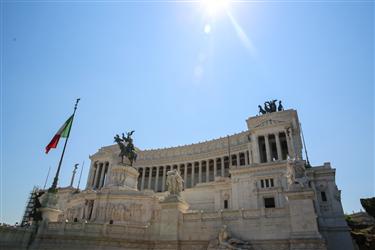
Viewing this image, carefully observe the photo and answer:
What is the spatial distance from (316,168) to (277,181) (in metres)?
5.85

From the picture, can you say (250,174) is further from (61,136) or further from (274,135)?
(61,136)

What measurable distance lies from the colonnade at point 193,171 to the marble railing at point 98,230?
1603 inches

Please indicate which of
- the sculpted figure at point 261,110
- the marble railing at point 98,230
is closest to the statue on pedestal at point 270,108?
the sculpted figure at point 261,110

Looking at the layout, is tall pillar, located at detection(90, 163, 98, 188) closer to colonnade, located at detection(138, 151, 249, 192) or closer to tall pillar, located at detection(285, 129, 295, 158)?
colonnade, located at detection(138, 151, 249, 192)

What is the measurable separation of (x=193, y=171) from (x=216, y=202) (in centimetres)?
2527

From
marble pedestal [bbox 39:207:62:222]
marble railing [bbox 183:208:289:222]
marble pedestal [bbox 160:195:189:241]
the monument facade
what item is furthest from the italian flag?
marble railing [bbox 183:208:289:222]

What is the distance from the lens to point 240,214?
776 inches

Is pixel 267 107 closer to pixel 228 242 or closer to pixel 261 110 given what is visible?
pixel 261 110

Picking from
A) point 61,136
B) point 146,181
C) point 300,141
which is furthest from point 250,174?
point 146,181

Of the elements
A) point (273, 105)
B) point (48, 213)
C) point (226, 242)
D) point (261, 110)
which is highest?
point (273, 105)

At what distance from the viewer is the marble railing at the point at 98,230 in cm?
2012

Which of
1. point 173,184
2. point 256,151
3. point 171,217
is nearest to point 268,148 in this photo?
point 256,151

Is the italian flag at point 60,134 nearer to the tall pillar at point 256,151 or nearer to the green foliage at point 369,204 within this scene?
the tall pillar at point 256,151

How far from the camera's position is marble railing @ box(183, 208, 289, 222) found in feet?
62.1
